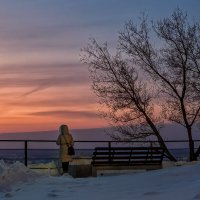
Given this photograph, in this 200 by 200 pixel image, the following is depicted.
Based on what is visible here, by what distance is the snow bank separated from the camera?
43.5 ft

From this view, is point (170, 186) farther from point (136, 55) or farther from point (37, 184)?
point (136, 55)

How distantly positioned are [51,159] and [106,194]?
10044 mm

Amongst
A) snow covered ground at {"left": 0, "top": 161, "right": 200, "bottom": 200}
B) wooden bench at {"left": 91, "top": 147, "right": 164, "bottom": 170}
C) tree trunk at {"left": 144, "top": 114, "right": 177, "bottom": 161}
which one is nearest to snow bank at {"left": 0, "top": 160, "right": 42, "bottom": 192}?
snow covered ground at {"left": 0, "top": 161, "right": 200, "bottom": 200}

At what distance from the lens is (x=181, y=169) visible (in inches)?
471

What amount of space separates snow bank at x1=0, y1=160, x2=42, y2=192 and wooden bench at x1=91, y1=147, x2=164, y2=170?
3.77m

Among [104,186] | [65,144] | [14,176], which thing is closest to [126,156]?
[65,144]

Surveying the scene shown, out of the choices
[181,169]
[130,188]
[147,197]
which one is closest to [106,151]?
[181,169]

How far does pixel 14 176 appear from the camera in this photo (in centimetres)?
1380

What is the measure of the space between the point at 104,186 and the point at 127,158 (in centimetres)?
689

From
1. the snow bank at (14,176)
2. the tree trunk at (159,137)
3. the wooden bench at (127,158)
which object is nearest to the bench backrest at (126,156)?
the wooden bench at (127,158)

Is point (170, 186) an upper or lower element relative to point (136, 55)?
lower

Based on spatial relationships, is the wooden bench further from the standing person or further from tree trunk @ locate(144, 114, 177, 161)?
tree trunk @ locate(144, 114, 177, 161)

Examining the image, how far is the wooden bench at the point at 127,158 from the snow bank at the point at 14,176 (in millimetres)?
3772

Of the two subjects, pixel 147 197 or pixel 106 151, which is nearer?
pixel 147 197
